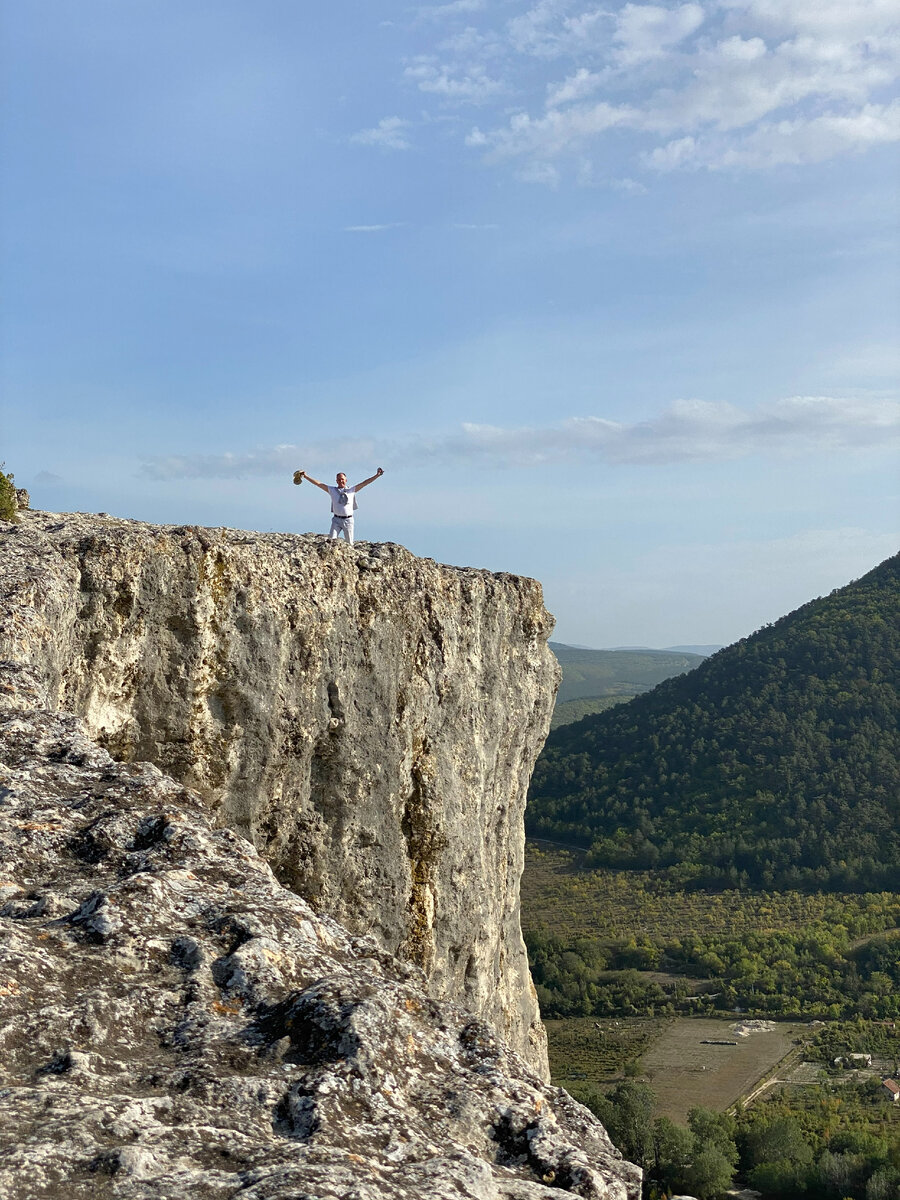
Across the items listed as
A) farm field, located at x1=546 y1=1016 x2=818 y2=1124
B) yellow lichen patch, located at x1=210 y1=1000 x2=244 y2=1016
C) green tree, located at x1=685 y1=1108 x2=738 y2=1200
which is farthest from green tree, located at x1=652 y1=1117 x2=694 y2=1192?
yellow lichen patch, located at x1=210 y1=1000 x2=244 y2=1016

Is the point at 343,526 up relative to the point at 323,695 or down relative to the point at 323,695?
up

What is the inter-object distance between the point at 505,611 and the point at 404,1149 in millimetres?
13632

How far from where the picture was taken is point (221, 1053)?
3.95 m

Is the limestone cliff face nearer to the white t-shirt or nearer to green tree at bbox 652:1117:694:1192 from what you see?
the white t-shirt

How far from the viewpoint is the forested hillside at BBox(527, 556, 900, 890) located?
228ft

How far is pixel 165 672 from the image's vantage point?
440 inches

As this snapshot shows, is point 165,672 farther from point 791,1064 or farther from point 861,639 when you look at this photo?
point 861,639

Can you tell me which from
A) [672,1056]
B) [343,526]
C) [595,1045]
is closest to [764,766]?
[672,1056]

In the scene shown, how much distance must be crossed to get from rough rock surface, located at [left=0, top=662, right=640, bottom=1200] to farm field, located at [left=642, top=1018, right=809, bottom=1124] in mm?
42734

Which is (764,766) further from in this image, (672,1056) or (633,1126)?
(633,1126)

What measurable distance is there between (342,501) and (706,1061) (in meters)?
43.3

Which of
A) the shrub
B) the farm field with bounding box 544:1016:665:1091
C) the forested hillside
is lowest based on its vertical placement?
the farm field with bounding box 544:1016:665:1091

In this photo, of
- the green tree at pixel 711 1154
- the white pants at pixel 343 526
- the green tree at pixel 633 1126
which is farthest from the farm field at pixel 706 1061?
the white pants at pixel 343 526

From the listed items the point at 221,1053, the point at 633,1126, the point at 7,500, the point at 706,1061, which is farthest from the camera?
the point at 706,1061
